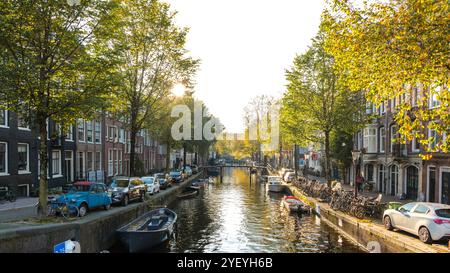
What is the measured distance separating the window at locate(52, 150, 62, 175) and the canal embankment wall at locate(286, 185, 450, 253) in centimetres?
2404

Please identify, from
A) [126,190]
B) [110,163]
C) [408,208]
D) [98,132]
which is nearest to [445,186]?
[408,208]

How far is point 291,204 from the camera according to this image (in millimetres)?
30266

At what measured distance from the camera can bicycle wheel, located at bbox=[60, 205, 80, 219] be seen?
1698cm

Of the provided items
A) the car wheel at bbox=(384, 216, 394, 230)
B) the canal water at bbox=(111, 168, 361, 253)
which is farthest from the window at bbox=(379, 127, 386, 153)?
the car wheel at bbox=(384, 216, 394, 230)

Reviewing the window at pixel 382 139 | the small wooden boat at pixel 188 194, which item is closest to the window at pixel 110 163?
the small wooden boat at pixel 188 194

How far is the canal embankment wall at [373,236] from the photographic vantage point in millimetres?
14752

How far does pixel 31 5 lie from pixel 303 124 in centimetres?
2571

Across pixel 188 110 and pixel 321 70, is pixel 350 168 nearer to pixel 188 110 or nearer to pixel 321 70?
pixel 321 70

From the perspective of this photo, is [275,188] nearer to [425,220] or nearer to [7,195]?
[425,220]

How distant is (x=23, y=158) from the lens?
26828mm

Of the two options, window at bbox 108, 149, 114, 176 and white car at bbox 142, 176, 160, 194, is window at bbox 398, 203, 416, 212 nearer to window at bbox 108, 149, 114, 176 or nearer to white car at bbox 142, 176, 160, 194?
white car at bbox 142, 176, 160, 194

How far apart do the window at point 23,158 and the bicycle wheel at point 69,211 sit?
1107 cm

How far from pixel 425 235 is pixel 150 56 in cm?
2480
